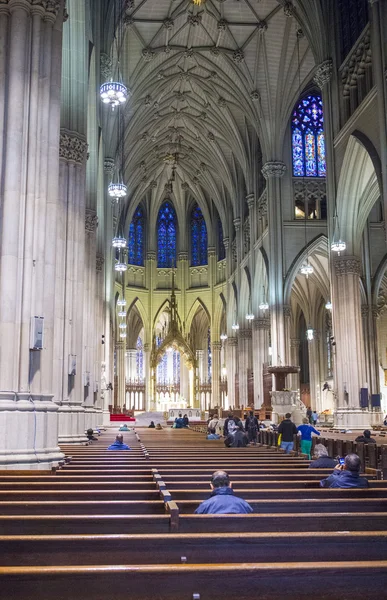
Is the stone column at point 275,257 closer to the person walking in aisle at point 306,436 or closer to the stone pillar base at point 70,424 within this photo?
the person walking in aisle at point 306,436

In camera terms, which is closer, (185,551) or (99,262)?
(185,551)

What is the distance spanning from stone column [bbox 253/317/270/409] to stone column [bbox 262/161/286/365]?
169 inches

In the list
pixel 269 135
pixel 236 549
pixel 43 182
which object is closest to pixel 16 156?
pixel 43 182

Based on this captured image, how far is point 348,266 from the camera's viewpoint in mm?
26891

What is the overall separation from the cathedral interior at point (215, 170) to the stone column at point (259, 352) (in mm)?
106

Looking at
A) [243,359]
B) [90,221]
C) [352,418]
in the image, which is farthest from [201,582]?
[243,359]

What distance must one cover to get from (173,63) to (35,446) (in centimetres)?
3376

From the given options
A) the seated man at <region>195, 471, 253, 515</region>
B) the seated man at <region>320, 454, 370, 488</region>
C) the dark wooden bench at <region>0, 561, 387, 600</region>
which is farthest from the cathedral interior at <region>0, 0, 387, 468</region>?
the dark wooden bench at <region>0, 561, 387, 600</region>

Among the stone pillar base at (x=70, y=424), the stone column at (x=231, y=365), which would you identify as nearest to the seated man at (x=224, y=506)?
the stone pillar base at (x=70, y=424)

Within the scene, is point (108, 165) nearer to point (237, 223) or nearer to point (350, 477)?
point (237, 223)

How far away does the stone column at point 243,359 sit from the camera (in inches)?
1741

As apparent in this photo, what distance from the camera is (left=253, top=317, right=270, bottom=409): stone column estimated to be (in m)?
37.9

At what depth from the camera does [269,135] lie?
117 ft

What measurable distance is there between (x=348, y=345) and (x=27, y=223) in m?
18.8
